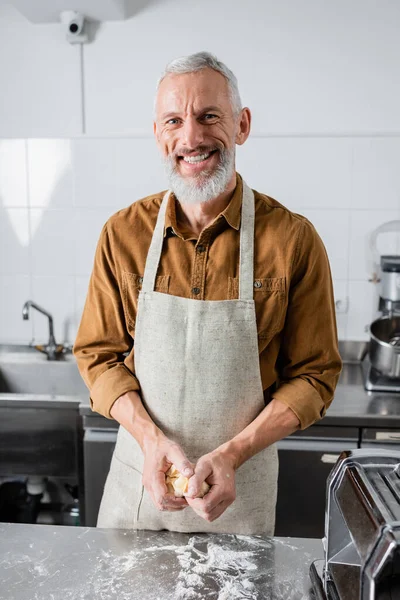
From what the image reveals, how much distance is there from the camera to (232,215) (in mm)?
1469

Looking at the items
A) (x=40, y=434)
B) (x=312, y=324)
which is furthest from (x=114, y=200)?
(x=312, y=324)

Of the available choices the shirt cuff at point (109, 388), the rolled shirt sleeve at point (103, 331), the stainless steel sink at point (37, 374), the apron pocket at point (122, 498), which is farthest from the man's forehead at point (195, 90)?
the stainless steel sink at point (37, 374)

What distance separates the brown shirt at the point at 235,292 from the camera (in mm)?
1423

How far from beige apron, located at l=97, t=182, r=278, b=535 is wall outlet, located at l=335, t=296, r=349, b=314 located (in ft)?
4.21

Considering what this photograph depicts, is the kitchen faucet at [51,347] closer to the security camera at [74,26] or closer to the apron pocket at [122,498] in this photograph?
the security camera at [74,26]

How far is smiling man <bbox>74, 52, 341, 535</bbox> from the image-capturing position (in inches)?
54.3

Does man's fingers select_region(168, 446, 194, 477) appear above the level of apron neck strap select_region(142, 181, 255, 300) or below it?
below

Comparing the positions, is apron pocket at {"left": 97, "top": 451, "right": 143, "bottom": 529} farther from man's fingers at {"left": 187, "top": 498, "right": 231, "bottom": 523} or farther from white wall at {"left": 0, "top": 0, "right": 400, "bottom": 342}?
white wall at {"left": 0, "top": 0, "right": 400, "bottom": 342}

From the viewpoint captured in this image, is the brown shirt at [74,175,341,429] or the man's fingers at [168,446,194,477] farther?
the brown shirt at [74,175,341,429]

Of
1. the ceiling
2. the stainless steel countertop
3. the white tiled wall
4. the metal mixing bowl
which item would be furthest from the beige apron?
the ceiling

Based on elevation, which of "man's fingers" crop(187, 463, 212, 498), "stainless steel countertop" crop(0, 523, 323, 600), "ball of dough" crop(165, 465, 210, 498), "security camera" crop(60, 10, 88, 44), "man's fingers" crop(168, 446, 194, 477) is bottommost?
"stainless steel countertop" crop(0, 523, 323, 600)

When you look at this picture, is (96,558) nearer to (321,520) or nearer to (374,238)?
(321,520)

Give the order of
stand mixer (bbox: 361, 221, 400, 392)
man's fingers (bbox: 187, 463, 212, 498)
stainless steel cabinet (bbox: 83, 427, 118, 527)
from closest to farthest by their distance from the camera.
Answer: man's fingers (bbox: 187, 463, 212, 498), stainless steel cabinet (bbox: 83, 427, 118, 527), stand mixer (bbox: 361, 221, 400, 392)

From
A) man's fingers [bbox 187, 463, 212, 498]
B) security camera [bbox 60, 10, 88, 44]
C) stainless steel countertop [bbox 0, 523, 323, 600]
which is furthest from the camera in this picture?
security camera [bbox 60, 10, 88, 44]
